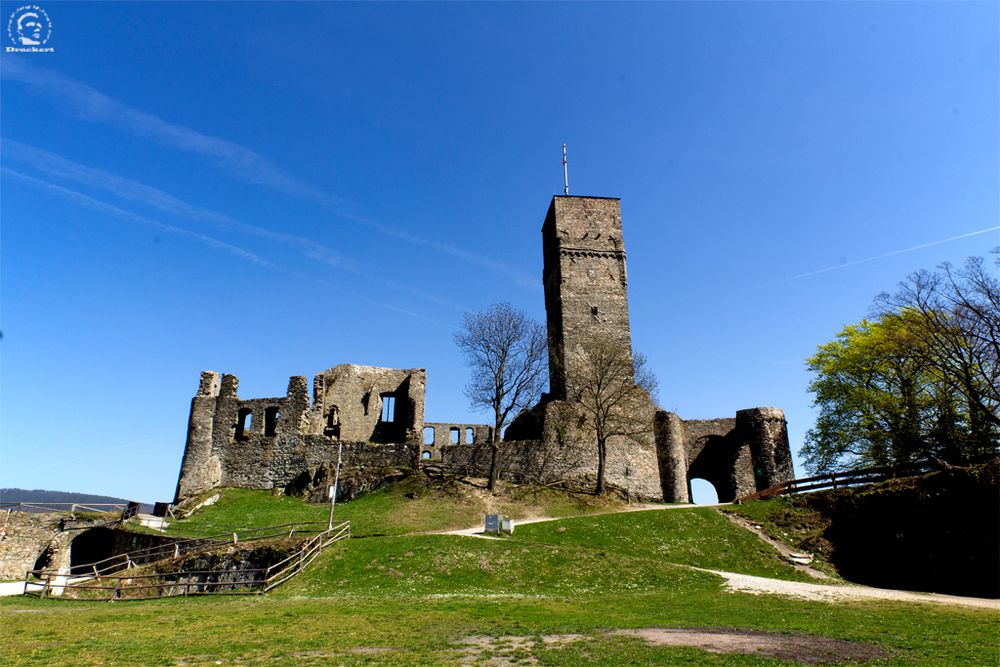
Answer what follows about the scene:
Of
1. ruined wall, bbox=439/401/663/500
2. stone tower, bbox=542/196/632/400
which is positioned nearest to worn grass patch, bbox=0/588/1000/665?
ruined wall, bbox=439/401/663/500

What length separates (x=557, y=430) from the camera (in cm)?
3794

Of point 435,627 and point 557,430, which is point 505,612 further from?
point 557,430

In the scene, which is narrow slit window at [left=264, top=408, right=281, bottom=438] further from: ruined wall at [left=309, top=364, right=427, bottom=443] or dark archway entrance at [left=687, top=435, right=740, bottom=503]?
dark archway entrance at [left=687, top=435, right=740, bottom=503]

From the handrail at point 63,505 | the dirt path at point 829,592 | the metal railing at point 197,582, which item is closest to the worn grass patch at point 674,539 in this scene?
the dirt path at point 829,592

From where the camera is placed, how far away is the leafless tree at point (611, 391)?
3803 cm

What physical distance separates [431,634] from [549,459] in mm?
25069

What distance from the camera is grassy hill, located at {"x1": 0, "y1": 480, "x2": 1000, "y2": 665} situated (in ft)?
35.5

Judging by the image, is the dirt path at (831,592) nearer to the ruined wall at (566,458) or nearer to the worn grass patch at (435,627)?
the worn grass patch at (435,627)

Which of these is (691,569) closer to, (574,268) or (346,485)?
(346,485)

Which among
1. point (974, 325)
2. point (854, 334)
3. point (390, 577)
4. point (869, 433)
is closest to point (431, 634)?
point (390, 577)

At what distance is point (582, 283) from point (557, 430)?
11.8 m

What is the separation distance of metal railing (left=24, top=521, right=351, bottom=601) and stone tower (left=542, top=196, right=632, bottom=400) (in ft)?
71.3

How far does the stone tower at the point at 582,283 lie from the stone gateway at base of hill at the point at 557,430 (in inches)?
3.4

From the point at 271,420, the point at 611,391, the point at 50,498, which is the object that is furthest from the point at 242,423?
the point at 50,498
